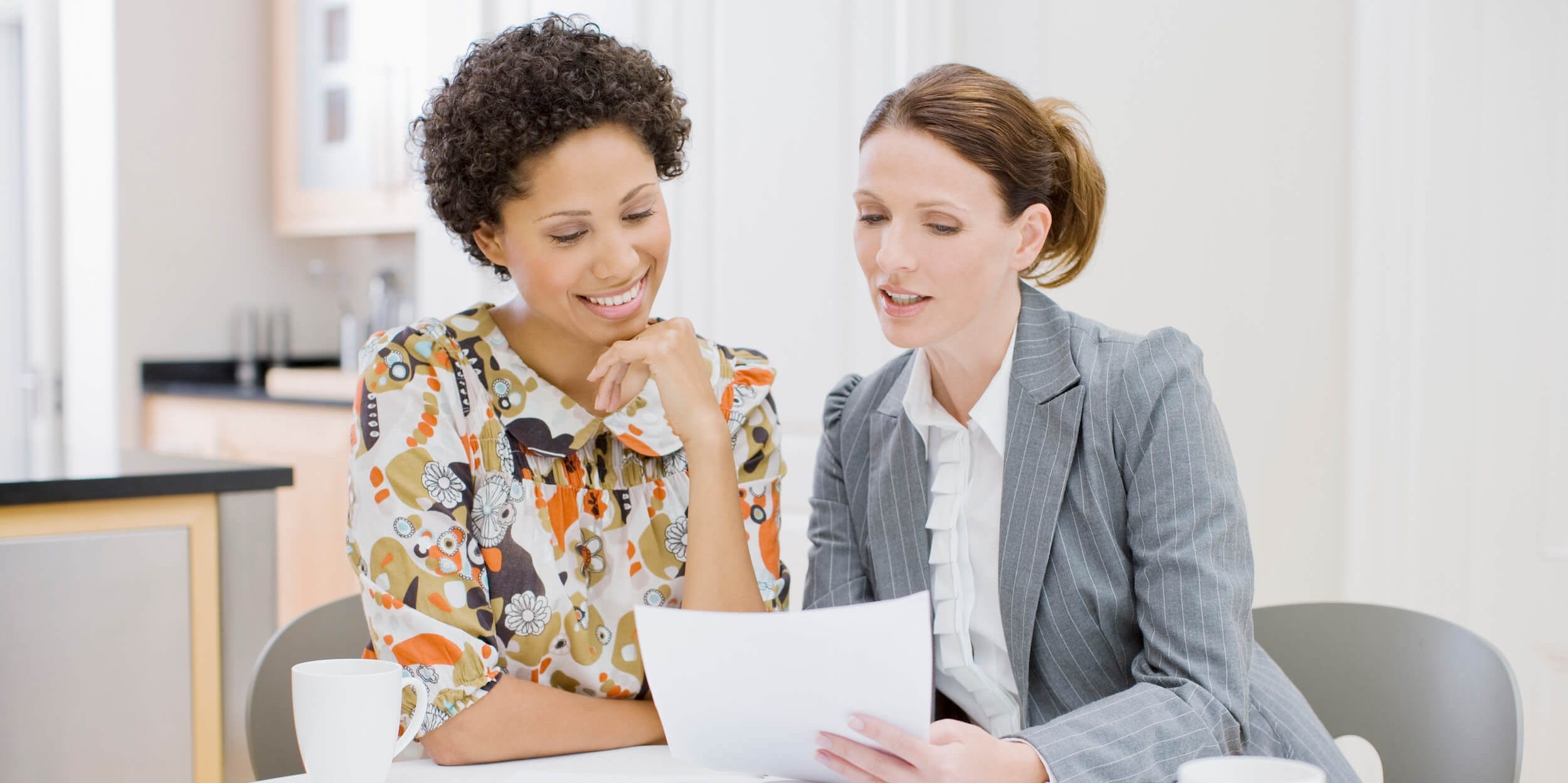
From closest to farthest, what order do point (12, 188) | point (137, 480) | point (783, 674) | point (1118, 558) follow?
1. point (783, 674)
2. point (1118, 558)
3. point (137, 480)
4. point (12, 188)

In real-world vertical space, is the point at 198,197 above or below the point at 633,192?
above

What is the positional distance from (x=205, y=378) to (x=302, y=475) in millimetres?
943

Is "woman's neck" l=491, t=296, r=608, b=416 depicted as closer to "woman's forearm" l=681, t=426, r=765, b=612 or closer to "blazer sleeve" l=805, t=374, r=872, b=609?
"woman's forearm" l=681, t=426, r=765, b=612

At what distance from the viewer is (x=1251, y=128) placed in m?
1.98

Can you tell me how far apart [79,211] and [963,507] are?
13.2 ft

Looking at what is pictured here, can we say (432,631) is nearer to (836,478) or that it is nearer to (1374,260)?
(836,478)

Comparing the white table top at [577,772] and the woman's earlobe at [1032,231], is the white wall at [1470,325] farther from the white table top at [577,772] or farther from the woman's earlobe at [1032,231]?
the white table top at [577,772]

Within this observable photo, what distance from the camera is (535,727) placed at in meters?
1.09

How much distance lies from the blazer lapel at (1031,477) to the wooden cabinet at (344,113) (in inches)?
115

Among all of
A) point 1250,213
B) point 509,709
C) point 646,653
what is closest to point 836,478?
point 509,709

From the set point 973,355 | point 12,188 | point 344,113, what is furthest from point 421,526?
point 12,188

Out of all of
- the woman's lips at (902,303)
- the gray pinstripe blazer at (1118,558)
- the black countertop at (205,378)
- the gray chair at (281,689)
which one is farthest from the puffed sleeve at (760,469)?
the black countertop at (205,378)

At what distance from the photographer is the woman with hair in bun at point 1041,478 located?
3.58ft

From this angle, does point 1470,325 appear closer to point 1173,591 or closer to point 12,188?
point 1173,591
